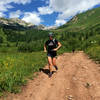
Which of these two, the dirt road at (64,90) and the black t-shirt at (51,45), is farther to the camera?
the black t-shirt at (51,45)

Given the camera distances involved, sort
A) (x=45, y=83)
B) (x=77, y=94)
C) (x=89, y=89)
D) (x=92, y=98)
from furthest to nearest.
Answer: (x=45, y=83) → (x=89, y=89) → (x=77, y=94) → (x=92, y=98)

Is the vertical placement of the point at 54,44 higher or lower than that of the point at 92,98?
higher

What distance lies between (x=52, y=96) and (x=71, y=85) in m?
1.76

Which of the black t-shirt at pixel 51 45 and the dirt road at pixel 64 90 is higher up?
the black t-shirt at pixel 51 45

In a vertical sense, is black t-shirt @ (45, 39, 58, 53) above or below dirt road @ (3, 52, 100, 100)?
above

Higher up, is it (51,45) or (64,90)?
(51,45)

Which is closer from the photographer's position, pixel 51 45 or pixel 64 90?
pixel 64 90

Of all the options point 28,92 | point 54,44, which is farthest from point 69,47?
point 28,92

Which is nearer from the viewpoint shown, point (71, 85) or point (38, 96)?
point (38, 96)

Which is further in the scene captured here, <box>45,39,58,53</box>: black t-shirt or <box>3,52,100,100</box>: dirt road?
<box>45,39,58,53</box>: black t-shirt

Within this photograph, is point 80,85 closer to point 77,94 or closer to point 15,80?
point 77,94

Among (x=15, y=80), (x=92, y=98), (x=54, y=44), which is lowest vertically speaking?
(x=92, y=98)

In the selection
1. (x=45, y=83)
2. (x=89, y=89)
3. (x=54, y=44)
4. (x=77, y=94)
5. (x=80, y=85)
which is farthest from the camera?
(x=54, y=44)

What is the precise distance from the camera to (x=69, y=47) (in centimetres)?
5212
